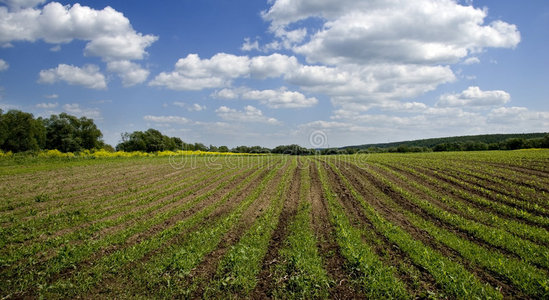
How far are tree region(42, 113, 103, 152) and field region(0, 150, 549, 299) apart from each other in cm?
6075

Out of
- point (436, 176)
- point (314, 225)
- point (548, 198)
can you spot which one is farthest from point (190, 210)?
point (436, 176)

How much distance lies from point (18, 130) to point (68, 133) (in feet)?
59.0

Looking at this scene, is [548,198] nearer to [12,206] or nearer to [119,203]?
A: [119,203]

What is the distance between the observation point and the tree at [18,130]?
1850 inches

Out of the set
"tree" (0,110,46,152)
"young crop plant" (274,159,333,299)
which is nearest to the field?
"young crop plant" (274,159,333,299)

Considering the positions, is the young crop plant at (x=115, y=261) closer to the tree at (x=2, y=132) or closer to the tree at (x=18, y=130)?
the tree at (x=2, y=132)

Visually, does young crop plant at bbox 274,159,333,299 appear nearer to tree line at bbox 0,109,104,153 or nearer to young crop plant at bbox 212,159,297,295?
young crop plant at bbox 212,159,297,295

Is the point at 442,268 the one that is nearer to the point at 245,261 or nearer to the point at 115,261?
the point at 245,261

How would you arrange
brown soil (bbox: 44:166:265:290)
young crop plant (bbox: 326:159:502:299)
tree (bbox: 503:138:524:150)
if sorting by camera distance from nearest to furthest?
young crop plant (bbox: 326:159:502:299)
brown soil (bbox: 44:166:265:290)
tree (bbox: 503:138:524:150)

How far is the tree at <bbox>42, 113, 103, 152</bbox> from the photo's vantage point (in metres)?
65.0

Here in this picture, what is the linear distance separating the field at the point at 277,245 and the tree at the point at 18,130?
45.5 meters

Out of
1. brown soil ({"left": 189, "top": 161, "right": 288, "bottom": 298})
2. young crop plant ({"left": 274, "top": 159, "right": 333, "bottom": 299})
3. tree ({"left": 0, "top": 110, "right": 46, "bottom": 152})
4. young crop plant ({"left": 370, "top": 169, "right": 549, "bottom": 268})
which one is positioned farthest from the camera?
tree ({"left": 0, "top": 110, "right": 46, "bottom": 152})

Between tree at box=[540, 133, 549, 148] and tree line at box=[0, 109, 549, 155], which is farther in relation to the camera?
tree at box=[540, 133, 549, 148]

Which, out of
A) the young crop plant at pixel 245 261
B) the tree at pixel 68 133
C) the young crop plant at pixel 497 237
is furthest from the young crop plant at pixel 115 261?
the tree at pixel 68 133
